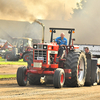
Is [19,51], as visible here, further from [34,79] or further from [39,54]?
[39,54]

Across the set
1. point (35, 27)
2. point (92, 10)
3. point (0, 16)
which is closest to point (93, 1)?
point (92, 10)

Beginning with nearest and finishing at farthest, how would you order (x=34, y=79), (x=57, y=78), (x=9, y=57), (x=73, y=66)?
(x=57, y=78), (x=73, y=66), (x=34, y=79), (x=9, y=57)

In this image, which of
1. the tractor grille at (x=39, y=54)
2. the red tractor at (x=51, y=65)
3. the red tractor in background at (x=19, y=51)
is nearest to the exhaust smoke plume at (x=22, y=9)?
the red tractor at (x=51, y=65)

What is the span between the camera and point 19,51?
3180 cm

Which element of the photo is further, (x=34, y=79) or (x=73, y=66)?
(x=34, y=79)

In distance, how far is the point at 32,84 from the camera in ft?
33.8

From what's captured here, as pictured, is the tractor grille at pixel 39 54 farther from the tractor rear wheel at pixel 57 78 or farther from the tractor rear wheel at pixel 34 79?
the tractor rear wheel at pixel 34 79

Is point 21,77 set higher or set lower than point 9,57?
lower

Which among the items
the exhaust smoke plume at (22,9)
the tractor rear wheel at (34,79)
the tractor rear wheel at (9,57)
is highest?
the exhaust smoke plume at (22,9)

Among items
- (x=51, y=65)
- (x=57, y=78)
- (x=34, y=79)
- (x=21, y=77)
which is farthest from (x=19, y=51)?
(x=57, y=78)

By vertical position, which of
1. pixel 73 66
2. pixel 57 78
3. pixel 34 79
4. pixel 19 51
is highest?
pixel 19 51

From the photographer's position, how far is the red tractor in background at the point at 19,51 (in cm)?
2914

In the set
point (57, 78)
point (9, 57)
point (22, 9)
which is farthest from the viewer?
point (9, 57)

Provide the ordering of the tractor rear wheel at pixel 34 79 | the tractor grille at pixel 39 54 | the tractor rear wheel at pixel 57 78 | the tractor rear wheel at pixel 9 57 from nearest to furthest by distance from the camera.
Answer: the tractor rear wheel at pixel 57 78
the tractor grille at pixel 39 54
the tractor rear wheel at pixel 34 79
the tractor rear wheel at pixel 9 57
